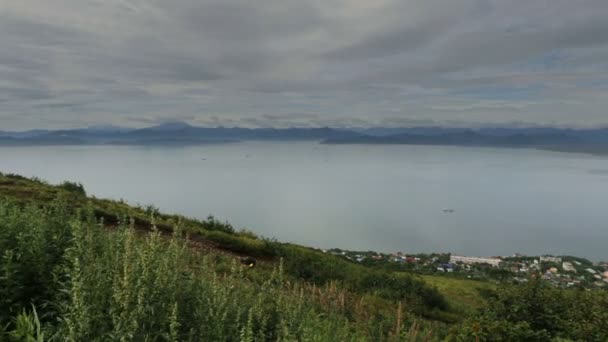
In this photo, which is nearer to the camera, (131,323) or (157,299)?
(131,323)

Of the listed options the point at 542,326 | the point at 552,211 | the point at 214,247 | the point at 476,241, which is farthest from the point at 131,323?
the point at 552,211

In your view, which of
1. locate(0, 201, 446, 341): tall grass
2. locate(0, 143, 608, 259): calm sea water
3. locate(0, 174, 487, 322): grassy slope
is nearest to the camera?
locate(0, 201, 446, 341): tall grass

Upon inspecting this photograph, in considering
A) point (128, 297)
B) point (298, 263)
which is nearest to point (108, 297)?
point (128, 297)

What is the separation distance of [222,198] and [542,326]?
134 m

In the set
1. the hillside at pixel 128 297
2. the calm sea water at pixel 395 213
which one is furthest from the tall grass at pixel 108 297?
the calm sea water at pixel 395 213

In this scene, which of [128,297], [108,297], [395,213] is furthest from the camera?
[395,213]

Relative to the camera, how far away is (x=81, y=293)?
3383 millimetres

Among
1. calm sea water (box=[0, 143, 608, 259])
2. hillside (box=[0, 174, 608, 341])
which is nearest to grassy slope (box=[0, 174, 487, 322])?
hillside (box=[0, 174, 608, 341])

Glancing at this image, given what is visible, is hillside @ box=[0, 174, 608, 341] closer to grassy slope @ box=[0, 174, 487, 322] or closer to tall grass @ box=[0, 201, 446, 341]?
tall grass @ box=[0, 201, 446, 341]

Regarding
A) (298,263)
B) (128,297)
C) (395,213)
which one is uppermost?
(128,297)

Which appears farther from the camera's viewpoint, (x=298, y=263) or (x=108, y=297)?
(x=298, y=263)

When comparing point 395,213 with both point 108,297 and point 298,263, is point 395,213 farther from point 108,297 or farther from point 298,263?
point 108,297

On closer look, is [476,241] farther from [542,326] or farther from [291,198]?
[542,326]

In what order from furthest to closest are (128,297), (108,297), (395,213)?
(395,213), (108,297), (128,297)
